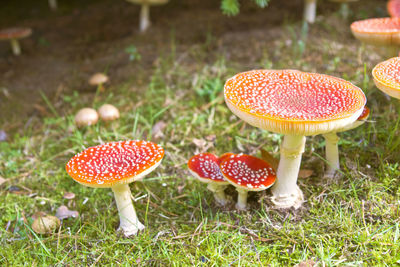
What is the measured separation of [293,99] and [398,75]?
31.0 inches

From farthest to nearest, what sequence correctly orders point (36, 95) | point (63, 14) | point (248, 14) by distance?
point (63, 14) → point (248, 14) → point (36, 95)

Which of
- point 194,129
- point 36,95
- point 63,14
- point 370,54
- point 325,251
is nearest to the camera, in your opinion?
point 325,251

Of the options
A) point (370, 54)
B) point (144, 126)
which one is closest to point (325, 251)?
point (144, 126)

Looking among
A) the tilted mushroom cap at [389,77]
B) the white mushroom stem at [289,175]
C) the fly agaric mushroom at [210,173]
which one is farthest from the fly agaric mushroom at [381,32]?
the fly agaric mushroom at [210,173]

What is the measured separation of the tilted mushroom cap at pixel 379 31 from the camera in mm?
3296

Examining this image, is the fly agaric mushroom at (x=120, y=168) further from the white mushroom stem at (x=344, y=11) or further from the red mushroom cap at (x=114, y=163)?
the white mushroom stem at (x=344, y=11)

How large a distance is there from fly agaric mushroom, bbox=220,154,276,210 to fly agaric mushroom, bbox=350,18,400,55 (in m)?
1.55

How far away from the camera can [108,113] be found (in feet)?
14.3

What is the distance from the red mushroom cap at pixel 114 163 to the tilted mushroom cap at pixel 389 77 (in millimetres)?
1640

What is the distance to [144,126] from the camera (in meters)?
4.35

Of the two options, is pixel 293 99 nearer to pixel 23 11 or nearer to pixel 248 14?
pixel 248 14

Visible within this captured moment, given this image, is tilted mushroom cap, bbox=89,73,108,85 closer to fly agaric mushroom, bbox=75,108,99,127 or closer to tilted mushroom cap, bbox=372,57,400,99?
fly agaric mushroom, bbox=75,108,99,127

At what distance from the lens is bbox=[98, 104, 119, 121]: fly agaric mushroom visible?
4.36 meters

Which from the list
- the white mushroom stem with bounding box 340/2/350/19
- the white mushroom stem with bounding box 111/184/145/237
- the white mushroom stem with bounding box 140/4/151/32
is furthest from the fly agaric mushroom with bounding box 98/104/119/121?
the white mushroom stem with bounding box 340/2/350/19
